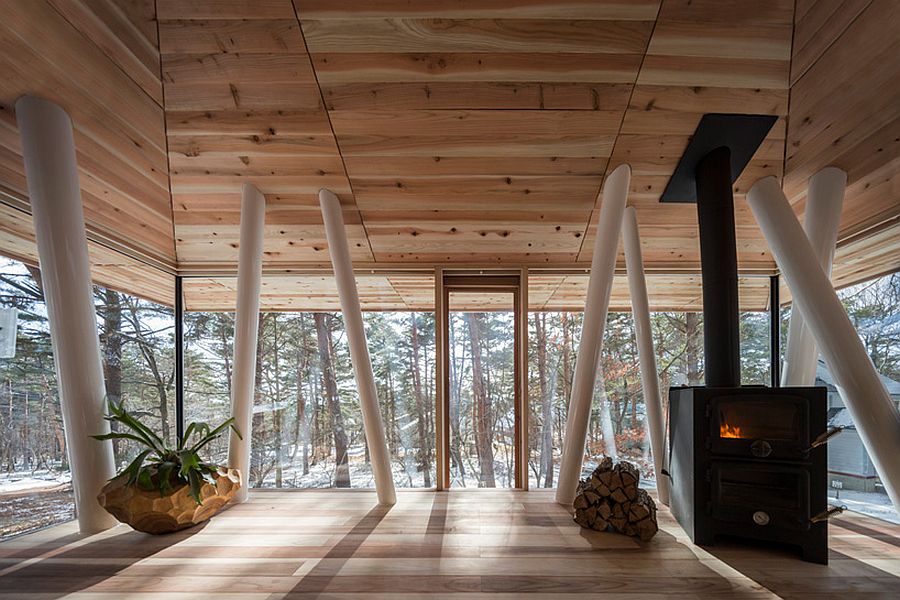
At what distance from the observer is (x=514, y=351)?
424 cm

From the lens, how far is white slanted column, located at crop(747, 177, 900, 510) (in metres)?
2.52

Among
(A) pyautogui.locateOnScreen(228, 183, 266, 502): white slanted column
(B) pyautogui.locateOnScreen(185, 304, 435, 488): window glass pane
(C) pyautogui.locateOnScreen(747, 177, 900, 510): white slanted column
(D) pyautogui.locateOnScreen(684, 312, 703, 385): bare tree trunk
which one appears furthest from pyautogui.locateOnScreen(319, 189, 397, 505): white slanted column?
(C) pyautogui.locateOnScreen(747, 177, 900, 510): white slanted column

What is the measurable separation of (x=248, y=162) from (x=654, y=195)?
3095 millimetres

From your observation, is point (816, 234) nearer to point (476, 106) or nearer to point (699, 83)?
point (699, 83)

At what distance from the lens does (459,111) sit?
2965 mm

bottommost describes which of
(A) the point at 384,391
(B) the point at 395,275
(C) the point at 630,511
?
(C) the point at 630,511

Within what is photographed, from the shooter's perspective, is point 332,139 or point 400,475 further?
point 400,475

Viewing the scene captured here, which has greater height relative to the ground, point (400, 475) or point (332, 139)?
point (332, 139)

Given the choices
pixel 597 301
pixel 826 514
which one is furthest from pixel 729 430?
pixel 597 301

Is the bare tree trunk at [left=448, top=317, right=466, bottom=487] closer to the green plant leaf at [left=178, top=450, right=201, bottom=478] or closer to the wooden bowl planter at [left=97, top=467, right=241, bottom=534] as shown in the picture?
the wooden bowl planter at [left=97, top=467, right=241, bottom=534]

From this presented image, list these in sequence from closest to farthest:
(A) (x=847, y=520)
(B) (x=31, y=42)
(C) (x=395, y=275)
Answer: (B) (x=31, y=42) < (A) (x=847, y=520) < (C) (x=395, y=275)

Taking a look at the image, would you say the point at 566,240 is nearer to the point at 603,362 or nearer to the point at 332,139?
the point at 603,362

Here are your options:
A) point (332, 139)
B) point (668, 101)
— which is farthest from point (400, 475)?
point (668, 101)

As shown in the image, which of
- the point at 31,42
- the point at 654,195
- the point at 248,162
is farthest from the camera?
the point at 654,195
